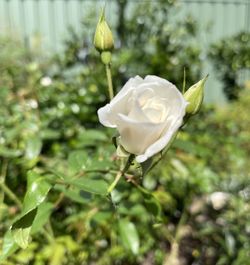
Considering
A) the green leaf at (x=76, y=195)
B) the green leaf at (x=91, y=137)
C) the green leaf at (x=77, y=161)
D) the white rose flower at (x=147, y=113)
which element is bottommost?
the green leaf at (x=91, y=137)

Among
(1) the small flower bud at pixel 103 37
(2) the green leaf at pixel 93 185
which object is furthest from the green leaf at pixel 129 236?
(1) the small flower bud at pixel 103 37

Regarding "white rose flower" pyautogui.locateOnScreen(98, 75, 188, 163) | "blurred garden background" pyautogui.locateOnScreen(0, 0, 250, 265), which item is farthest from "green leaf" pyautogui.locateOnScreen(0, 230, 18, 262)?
"white rose flower" pyautogui.locateOnScreen(98, 75, 188, 163)

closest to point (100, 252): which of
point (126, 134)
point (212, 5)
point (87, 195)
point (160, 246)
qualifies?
point (160, 246)

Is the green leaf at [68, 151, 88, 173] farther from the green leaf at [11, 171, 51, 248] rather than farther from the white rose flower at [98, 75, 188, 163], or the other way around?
the white rose flower at [98, 75, 188, 163]

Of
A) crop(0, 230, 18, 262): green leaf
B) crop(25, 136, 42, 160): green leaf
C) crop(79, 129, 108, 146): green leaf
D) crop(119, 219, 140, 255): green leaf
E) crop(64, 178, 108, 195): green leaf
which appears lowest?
crop(119, 219, 140, 255): green leaf

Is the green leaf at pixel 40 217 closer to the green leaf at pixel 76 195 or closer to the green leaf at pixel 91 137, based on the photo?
the green leaf at pixel 76 195

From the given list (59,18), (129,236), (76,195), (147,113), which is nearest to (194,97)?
(147,113)
